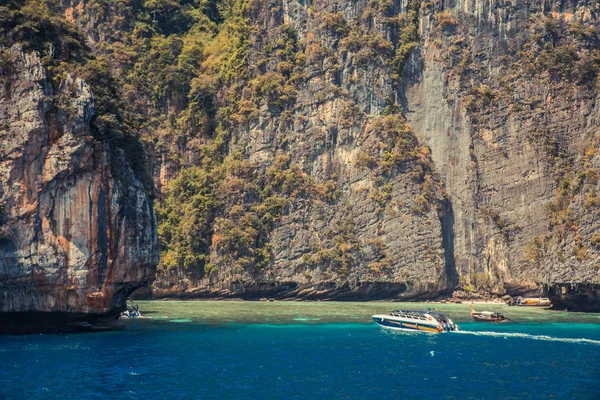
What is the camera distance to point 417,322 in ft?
204

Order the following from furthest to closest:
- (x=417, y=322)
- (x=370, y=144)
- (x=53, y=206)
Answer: (x=370, y=144), (x=417, y=322), (x=53, y=206)

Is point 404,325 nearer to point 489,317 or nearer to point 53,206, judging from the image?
point 489,317

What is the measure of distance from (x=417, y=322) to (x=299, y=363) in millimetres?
21998

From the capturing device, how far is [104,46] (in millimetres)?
126500

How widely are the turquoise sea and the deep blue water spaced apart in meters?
0.06

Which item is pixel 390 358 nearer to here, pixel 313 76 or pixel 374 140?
pixel 374 140

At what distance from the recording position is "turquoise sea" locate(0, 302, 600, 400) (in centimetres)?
3475

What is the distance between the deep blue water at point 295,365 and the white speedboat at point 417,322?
6.06 feet

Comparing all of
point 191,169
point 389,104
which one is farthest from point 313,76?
point 191,169

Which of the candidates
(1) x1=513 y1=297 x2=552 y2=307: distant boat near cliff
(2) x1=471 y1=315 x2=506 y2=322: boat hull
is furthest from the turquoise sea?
(1) x1=513 y1=297 x2=552 y2=307: distant boat near cliff

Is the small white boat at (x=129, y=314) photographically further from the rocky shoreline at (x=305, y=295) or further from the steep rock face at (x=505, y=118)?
the steep rock face at (x=505, y=118)

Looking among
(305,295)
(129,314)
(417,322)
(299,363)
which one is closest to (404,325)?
(417,322)

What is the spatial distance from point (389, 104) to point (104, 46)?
52.7m

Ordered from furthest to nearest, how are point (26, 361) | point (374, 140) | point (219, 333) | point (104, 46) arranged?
point (104, 46)
point (374, 140)
point (219, 333)
point (26, 361)
